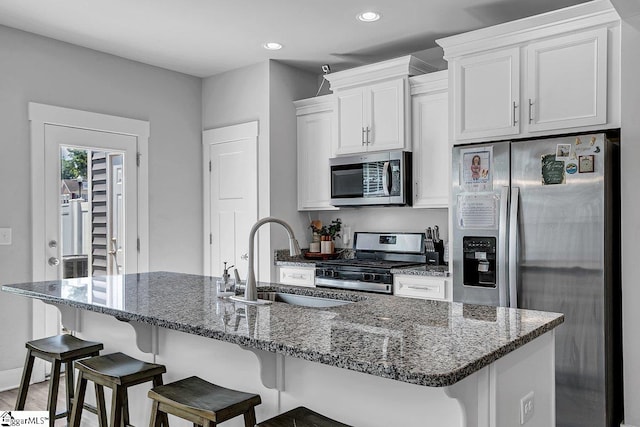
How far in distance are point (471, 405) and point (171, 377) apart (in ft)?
4.69

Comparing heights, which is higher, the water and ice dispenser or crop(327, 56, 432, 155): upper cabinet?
crop(327, 56, 432, 155): upper cabinet

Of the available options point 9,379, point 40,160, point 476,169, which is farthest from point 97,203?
point 476,169

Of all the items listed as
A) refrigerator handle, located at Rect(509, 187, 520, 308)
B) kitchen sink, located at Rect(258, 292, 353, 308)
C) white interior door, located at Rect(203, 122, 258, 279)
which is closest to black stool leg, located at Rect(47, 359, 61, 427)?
kitchen sink, located at Rect(258, 292, 353, 308)

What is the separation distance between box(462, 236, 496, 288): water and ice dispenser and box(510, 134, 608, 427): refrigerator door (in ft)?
0.56

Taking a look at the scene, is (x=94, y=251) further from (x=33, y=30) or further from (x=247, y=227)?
(x=33, y=30)

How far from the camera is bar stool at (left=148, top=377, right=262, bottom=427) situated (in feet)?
5.59

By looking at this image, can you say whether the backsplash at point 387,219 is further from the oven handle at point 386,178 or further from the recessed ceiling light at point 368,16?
the recessed ceiling light at point 368,16

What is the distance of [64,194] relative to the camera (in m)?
4.07

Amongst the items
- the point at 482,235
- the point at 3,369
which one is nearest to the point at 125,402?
the point at 3,369

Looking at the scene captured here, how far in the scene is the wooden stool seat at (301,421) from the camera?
1569 mm

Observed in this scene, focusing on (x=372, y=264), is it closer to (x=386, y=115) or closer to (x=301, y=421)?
(x=386, y=115)

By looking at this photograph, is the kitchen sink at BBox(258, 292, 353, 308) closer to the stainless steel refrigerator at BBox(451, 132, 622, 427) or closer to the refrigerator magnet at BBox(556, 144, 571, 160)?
the stainless steel refrigerator at BBox(451, 132, 622, 427)

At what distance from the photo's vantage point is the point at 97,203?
14.1 feet

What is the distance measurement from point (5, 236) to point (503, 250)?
3370 millimetres
